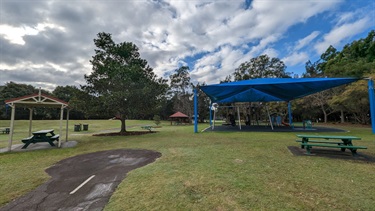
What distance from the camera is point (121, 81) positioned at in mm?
11375

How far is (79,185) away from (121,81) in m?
8.82

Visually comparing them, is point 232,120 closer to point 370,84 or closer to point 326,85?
point 326,85

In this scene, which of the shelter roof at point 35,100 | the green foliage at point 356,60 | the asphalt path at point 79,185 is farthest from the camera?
the green foliage at point 356,60

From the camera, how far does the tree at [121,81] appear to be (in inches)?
448

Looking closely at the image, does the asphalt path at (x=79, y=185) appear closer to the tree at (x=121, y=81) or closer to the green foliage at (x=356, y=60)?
the tree at (x=121, y=81)

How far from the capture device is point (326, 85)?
10609mm

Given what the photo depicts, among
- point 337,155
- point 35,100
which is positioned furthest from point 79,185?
point 337,155

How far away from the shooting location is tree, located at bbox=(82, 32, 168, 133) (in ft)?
37.3

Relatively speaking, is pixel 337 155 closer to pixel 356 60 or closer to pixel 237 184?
pixel 237 184

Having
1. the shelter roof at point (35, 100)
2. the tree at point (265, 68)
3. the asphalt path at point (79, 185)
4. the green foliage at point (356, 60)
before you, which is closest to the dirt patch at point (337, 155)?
the asphalt path at point (79, 185)

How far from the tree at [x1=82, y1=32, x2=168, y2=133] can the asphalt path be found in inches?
252

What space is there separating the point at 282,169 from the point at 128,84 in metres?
10.4

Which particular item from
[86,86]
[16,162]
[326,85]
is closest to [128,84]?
[86,86]

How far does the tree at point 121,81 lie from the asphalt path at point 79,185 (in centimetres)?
641
